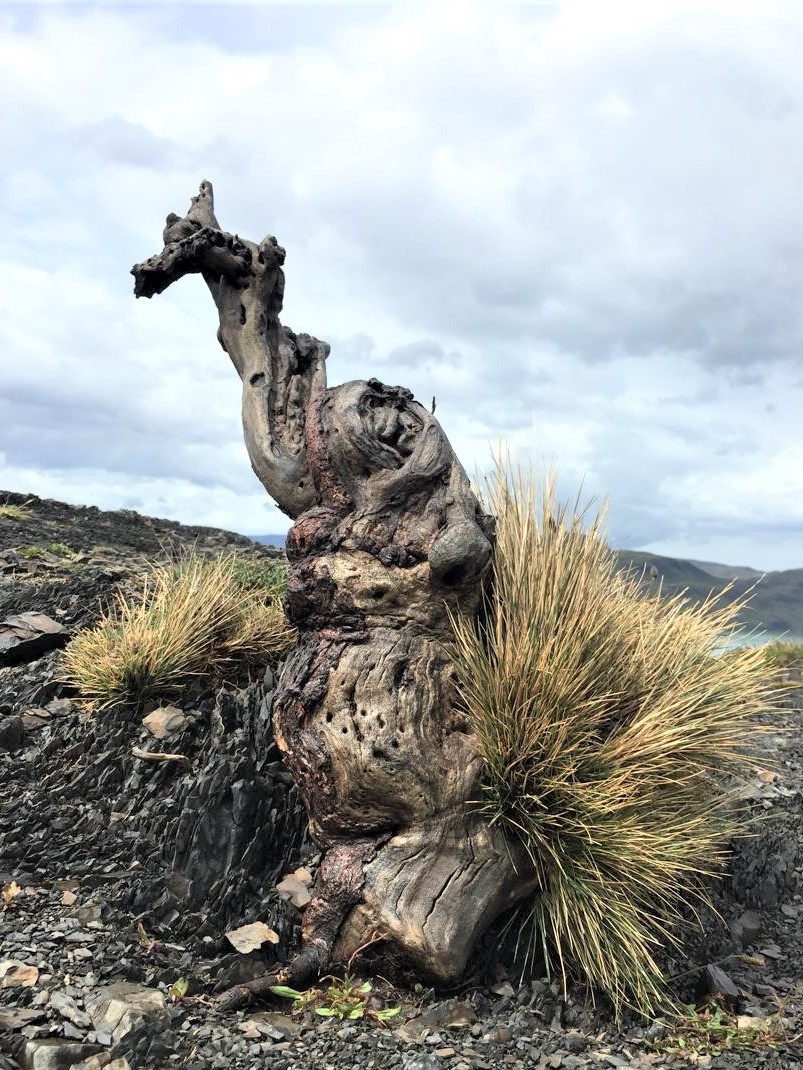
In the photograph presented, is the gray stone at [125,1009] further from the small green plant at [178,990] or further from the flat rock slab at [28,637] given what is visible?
the flat rock slab at [28,637]

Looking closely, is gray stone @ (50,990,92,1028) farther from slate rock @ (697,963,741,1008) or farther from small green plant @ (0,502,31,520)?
small green plant @ (0,502,31,520)

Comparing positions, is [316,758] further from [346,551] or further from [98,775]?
[98,775]

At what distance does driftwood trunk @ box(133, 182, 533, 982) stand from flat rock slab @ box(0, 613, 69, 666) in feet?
9.22

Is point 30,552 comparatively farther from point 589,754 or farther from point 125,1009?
point 589,754

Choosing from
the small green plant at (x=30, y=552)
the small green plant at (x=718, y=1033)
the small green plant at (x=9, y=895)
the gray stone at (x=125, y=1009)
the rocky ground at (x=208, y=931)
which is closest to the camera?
the gray stone at (x=125, y=1009)

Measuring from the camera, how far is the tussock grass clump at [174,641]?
604 centimetres

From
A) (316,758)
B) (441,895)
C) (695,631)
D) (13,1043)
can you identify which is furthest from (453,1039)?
(695,631)

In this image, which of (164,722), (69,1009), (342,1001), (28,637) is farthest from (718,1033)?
(28,637)

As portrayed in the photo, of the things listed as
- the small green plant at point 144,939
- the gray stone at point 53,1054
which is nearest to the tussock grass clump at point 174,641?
the small green plant at point 144,939

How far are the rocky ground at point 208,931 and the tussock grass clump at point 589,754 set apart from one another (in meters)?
0.32

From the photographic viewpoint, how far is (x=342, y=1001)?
14.4ft

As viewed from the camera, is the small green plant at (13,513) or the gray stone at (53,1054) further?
the small green plant at (13,513)

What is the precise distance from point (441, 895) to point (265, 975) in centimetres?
95

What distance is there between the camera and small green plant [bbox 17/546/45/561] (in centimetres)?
958
